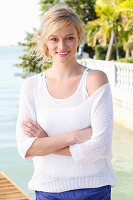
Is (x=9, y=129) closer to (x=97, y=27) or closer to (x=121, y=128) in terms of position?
(x=121, y=128)

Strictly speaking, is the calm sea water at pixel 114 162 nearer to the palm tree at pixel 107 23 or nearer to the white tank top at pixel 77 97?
the white tank top at pixel 77 97

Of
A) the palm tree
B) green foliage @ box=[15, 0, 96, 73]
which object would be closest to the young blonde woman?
the palm tree

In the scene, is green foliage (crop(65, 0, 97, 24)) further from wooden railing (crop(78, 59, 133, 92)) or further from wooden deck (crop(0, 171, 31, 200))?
wooden deck (crop(0, 171, 31, 200))

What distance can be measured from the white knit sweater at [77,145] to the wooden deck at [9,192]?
7.20ft

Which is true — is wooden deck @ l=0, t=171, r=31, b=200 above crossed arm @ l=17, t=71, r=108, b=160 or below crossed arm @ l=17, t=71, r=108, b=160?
below

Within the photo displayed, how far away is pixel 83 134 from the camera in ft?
5.52

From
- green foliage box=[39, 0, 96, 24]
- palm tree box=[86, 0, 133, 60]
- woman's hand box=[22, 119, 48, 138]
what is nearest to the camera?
woman's hand box=[22, 119, 48, 138]

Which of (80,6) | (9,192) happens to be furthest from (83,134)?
(80,6)

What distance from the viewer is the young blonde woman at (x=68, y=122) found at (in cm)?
165

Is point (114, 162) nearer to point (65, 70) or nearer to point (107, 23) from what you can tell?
point (65, 70)

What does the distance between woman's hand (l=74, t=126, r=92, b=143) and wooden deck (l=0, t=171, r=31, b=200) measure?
88.4 inches

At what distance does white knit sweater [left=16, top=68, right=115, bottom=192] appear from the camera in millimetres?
1649

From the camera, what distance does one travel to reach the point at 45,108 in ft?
5.56

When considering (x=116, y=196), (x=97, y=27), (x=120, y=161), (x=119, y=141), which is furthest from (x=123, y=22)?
(x=116, y=196)
